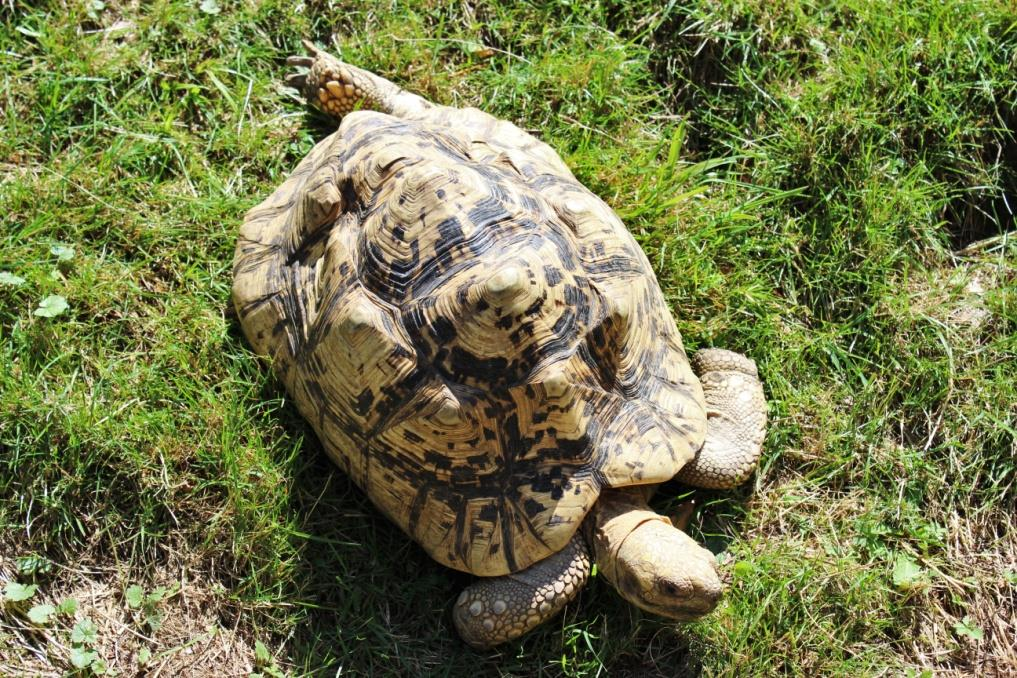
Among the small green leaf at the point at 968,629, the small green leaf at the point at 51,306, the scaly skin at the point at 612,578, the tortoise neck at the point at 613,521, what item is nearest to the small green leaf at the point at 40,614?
the small green leaf at the point at 51,306

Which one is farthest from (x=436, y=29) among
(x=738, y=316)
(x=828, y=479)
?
(x=828, y=479)

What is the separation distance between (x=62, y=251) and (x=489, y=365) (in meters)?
1.96

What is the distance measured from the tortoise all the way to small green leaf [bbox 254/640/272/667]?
692mm

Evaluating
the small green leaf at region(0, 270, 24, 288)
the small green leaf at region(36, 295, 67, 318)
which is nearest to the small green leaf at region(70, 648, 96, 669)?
the small green leaf at region(36, 295, 67, 318)

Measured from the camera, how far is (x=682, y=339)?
4168mm

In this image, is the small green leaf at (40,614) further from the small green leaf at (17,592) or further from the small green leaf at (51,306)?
the small green leaf at (51,306)

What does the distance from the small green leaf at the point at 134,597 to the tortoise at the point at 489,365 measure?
0.89 m

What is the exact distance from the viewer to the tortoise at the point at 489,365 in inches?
127

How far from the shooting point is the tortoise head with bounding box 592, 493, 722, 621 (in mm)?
3256

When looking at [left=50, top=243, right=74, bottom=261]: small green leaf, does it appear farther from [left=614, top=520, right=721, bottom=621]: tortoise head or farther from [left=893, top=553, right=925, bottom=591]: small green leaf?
[left=893, top=553, right=925, bottom=591]: small green leaf

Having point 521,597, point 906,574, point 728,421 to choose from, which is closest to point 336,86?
point 728,421

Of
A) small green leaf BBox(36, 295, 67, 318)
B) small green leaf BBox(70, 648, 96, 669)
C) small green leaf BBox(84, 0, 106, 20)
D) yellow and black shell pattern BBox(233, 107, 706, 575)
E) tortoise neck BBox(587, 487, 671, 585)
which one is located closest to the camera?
yellow and black shell pattern BBox(233, 107, 706, 575)

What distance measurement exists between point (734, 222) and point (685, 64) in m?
0.83

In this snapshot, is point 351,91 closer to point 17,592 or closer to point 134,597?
point 134,597
